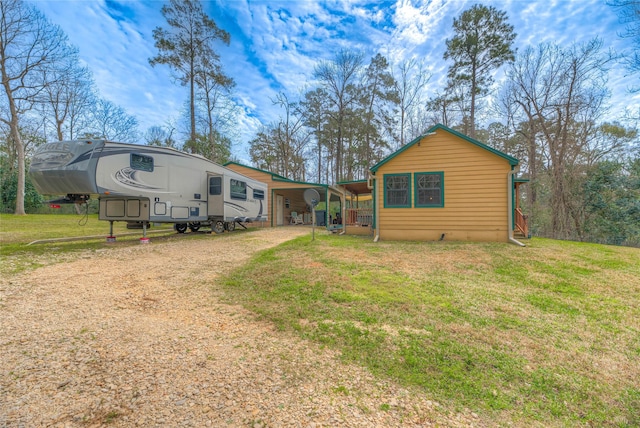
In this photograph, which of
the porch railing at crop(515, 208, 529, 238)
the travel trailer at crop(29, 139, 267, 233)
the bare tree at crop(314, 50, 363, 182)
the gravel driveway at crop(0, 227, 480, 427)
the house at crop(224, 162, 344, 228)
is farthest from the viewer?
the bare tree at crop(314, 50, 363, 182)

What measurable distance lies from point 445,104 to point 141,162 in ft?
63.0

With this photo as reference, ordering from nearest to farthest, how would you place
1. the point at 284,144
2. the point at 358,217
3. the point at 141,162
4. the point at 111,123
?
the point at 141,162 → the point at 358,217 → the point at 111,123 → the point at 284,144

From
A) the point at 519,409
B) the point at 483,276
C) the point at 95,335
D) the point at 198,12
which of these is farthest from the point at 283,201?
the point at 519,409

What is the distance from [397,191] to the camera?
9836 mm

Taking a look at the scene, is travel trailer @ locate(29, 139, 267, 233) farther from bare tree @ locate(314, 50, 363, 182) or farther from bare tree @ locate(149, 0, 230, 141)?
bare tree @ locate(314, 50, 363, 182)

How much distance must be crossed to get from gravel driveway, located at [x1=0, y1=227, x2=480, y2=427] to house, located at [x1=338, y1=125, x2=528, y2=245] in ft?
24.7

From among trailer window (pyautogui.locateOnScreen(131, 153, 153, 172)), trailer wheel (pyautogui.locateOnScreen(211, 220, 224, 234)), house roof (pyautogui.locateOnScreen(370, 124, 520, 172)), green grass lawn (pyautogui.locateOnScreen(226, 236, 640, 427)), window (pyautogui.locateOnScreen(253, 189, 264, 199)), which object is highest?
house roof (pyautogui.locateOnScreen(370, 124, 520, 172))

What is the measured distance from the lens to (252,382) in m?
1.96

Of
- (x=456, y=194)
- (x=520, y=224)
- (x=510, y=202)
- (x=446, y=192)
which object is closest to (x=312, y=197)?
(x=446, y=192)

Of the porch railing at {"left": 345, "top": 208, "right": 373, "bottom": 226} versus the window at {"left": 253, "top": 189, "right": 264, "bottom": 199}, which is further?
the window at {"left": 253, "top": 189, "right": 264, "bottom": 199}

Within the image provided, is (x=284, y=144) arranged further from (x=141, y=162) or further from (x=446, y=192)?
(x=446, y=192)

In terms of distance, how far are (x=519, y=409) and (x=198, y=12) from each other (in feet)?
72.7

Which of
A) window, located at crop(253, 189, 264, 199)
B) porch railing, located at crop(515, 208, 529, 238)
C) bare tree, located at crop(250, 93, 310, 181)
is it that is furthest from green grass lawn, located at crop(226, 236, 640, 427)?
bare tree, located at crop(250, 93, 310, 181)

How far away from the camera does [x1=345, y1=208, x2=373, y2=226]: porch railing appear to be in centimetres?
1211
